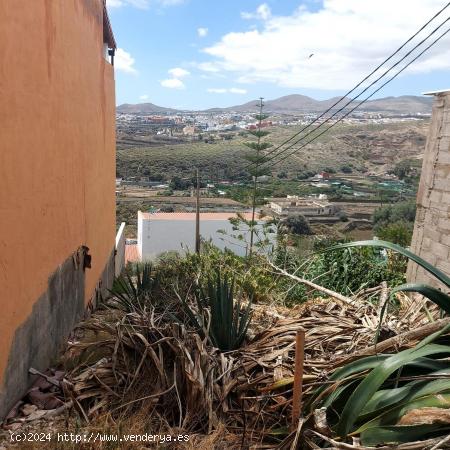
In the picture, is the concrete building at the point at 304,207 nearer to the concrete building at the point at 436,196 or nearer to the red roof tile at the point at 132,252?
the red roof tile at the point at 132,252

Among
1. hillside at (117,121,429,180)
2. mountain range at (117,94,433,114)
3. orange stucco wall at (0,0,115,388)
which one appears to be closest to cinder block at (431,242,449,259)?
orange stucco wall at (0,0,115,388)

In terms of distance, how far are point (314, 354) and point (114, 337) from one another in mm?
1446

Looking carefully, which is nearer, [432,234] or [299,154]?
[432,234]

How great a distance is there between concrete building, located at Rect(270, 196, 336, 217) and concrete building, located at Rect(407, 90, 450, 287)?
23884 millimetres

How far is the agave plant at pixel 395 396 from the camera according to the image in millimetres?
1788

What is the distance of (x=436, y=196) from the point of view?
625 cm

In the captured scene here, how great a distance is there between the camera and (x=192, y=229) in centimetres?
2844

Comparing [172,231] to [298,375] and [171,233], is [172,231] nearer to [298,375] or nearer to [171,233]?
[171,233]

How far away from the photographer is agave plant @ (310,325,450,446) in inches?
70.4

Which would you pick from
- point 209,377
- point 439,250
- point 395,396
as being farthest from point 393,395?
point 439,250

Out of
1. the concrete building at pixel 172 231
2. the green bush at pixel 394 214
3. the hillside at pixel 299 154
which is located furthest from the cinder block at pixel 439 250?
the hillside at pixel 299 154

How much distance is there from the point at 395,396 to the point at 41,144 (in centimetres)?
301

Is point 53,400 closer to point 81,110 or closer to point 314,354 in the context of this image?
point 314,354

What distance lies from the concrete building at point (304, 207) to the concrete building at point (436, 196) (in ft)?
78.4
